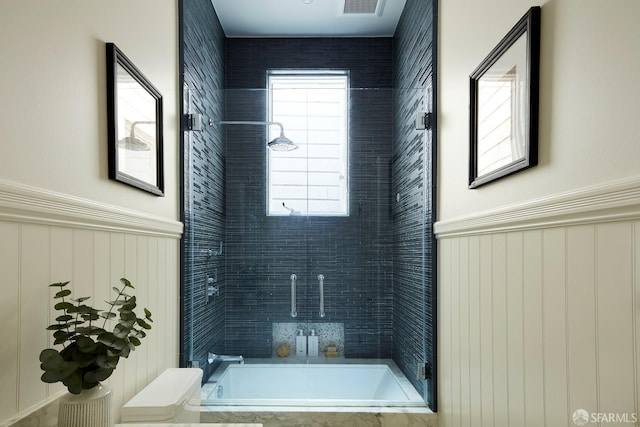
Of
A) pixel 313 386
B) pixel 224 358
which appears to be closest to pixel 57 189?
pixel 224 358

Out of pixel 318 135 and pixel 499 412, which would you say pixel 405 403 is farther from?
pixel 318 135

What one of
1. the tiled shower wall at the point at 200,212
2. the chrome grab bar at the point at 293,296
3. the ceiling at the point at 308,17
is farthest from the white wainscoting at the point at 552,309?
the ceiling at the point at 308,17

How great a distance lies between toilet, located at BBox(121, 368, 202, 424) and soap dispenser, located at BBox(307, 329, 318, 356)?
829mm

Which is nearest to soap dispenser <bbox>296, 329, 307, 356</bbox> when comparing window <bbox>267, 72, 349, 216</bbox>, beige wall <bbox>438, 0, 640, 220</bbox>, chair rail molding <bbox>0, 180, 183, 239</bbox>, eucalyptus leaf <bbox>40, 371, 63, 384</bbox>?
window <bbox>267, 72, 349, 216</bbox>

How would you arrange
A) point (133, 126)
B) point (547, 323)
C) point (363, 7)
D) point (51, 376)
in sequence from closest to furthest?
point (51, 376) < point (547, 323) < point (133, 126) < point (363, 7)

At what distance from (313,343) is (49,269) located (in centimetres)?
170

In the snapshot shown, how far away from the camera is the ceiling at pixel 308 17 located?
307cm

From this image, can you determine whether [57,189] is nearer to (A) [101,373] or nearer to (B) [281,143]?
(A) [101,373]

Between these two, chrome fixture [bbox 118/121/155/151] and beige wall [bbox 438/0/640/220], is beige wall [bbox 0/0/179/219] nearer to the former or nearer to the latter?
chrome fixture [bbox 118/121/155/151]

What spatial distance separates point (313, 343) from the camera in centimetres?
263

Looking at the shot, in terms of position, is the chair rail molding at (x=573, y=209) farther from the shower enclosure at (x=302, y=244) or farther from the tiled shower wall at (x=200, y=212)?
the tiled shower wall at (x=200, y=212)

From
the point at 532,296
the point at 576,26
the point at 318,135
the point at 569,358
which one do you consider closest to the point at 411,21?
the point at 318,135

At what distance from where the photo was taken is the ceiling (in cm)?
307

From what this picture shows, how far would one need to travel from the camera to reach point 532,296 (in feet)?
4.24
